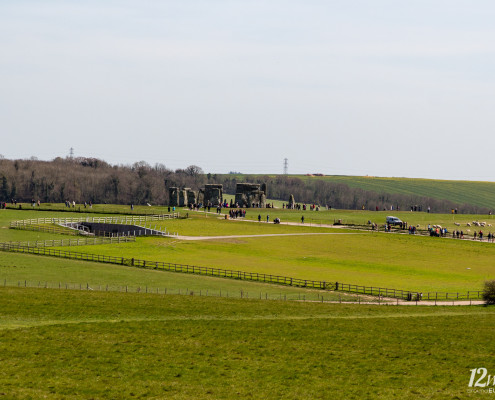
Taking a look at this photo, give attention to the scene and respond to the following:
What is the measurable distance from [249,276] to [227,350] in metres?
30.3

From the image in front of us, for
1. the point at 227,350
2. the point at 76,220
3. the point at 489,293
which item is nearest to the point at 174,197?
the point at 76,220

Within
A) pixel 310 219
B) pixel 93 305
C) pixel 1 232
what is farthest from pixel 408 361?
pixel 310 219

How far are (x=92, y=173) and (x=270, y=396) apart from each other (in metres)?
180

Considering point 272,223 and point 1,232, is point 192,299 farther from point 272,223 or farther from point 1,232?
point 272,223

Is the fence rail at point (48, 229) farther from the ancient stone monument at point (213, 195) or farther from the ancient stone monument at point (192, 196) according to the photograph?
the ancient stone monument at point (213, 195)

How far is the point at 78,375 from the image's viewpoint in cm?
2488

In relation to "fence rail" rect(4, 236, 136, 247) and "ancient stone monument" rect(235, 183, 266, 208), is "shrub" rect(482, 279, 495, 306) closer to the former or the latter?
"fence rail" rect(4, 236, 136, 247)

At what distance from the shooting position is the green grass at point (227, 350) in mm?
23969

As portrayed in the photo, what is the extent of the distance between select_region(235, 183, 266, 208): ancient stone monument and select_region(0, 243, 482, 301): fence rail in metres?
66.7

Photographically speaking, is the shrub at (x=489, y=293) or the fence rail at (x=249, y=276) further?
the fence rail at (x=249, y=276)

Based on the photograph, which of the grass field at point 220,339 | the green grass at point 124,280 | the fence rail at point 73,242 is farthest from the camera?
the fence rail at point 73,242

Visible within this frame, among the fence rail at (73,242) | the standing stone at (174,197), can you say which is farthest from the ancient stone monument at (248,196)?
the fence rail at (73,242)

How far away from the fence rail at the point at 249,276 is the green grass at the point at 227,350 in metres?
9.73

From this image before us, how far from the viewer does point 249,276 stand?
5969cm
